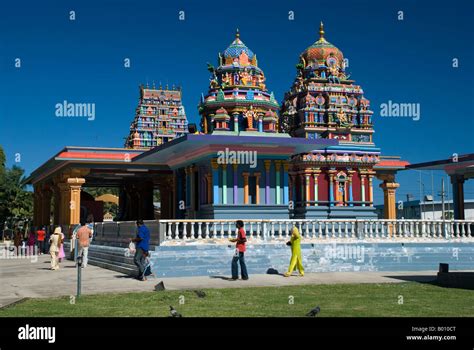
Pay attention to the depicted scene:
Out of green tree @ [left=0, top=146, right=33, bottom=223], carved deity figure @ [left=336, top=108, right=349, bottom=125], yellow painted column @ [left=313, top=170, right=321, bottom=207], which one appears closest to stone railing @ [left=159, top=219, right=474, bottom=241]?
yellow painted column @ [left=313, top=170, right=321, bottom=207]

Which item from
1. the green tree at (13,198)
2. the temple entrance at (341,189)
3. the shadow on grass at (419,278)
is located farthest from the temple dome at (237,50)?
the green tree at (13,198)

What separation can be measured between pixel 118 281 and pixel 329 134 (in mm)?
24713

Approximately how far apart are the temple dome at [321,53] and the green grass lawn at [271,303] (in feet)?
98.1

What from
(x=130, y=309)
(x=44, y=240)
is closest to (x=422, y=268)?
(x=130, y=309)

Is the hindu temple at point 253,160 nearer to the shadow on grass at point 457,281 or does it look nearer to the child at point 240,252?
the child at point 240,252

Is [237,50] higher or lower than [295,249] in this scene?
higher

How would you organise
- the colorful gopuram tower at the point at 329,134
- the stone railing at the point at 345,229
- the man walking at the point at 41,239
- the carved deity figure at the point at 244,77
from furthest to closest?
the colorful gopuram tower at the point at 329,134
the man walking at the point at 41,239
the carved deity figure at the point at 244,77
the stone railing at the point at 345,229

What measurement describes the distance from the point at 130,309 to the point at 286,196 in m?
15.1

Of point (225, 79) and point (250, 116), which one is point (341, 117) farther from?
point (250, 116)

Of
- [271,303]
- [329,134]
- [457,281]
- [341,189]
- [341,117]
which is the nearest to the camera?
[271,303]

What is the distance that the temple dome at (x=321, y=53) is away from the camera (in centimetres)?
4172

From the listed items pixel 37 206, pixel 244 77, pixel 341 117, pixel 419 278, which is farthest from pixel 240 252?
pixel 37 206

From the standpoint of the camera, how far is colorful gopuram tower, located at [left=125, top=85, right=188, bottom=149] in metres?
57.3

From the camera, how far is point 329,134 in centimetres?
3791
